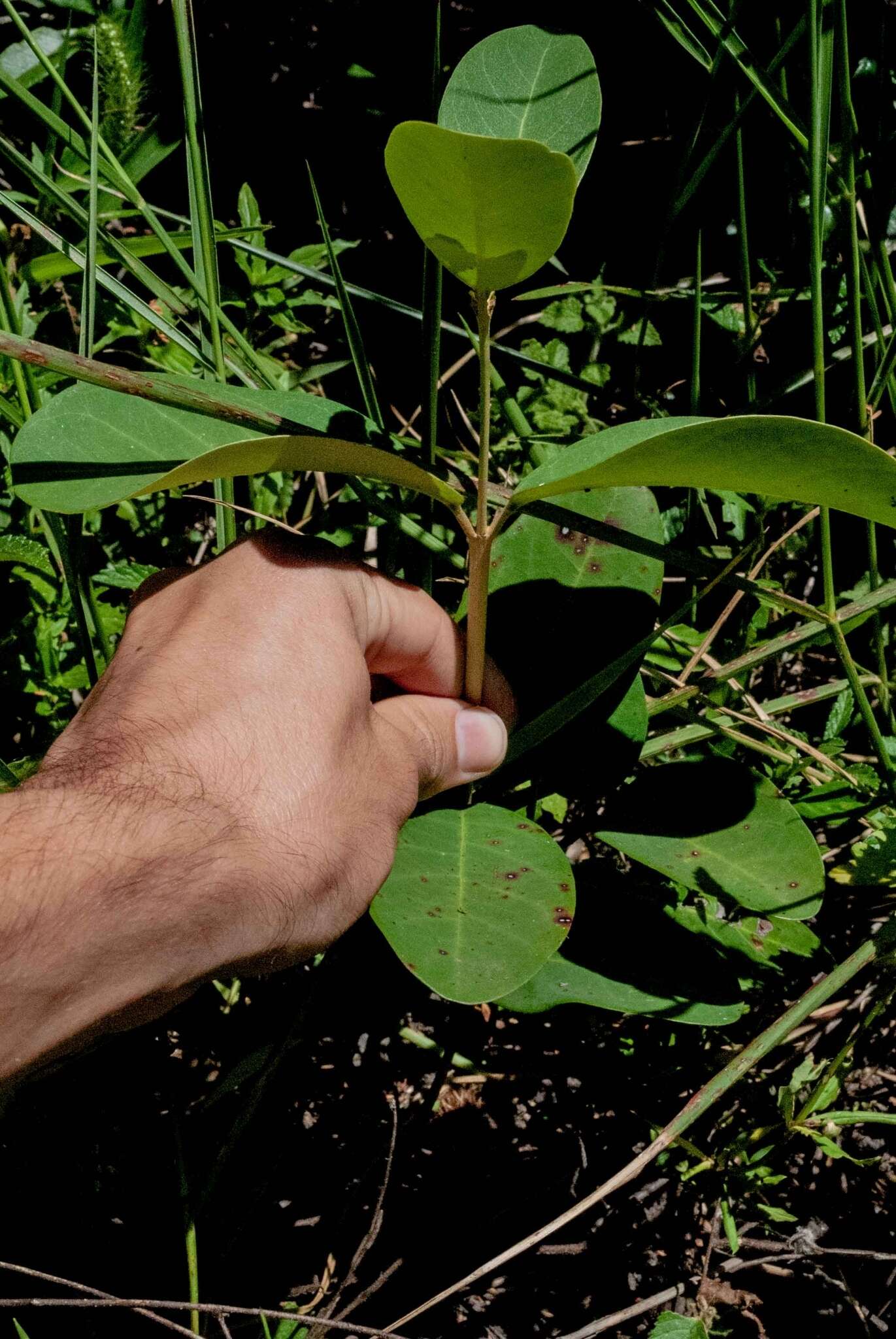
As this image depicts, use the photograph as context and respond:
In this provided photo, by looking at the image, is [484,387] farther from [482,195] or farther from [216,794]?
[216,794]

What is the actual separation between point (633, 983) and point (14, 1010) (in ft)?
2.12

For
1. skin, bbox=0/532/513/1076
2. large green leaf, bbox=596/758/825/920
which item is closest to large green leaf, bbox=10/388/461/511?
skin, bbox=0/532/513/1076

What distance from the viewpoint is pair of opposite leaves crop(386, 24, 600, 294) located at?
2.00 feet

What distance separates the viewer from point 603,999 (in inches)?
40.3

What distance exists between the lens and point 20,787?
0.89 metres

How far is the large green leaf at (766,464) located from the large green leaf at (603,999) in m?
0.57

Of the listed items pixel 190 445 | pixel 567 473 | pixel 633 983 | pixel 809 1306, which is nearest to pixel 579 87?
pixel 567 473

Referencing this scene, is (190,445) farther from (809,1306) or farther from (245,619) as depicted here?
(809,1306)

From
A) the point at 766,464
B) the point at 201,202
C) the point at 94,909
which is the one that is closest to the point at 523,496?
the point at 766,464

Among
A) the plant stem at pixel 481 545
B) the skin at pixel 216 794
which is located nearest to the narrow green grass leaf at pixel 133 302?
the skin at pixel 216 794

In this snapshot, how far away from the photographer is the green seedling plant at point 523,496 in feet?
2.15

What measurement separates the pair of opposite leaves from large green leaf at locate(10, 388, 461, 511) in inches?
6.5

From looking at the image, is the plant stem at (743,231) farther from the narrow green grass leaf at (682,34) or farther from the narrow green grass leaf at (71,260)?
the narrow green grass leaf at (71,260)

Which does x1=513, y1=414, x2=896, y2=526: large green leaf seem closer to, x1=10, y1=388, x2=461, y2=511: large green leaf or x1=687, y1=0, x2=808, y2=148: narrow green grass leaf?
x1=10, y1=388, x2=461, y2=511: large green leaf
